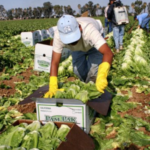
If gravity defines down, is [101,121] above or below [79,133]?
below

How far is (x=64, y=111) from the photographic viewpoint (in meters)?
2.99

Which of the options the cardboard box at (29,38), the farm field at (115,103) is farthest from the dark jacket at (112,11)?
the cardboard box at (29,38)

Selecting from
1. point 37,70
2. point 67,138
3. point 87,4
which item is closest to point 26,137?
point 67,138

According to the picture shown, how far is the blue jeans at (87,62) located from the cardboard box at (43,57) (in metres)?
1.69

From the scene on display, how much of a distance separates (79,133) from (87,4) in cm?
11776

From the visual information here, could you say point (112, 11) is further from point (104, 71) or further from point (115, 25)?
point (104, 71)

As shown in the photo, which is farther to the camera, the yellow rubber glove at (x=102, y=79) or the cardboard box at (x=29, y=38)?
the cardboard box at (x=29, y=38)

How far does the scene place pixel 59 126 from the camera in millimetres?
2801

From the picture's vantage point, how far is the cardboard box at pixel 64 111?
114 inches

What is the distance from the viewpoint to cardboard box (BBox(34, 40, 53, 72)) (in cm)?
630

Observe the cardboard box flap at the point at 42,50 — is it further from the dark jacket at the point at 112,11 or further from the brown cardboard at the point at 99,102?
the dark jacket at the point at 112,11

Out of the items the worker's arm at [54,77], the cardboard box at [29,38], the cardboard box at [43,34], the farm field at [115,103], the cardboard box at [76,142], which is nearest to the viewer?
the cardboard box at [76,142]

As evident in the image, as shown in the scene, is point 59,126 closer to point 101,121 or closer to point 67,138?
point 67,138

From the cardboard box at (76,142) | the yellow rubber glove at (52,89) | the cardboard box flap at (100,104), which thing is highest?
the yellow rubber glove at (52,89)
